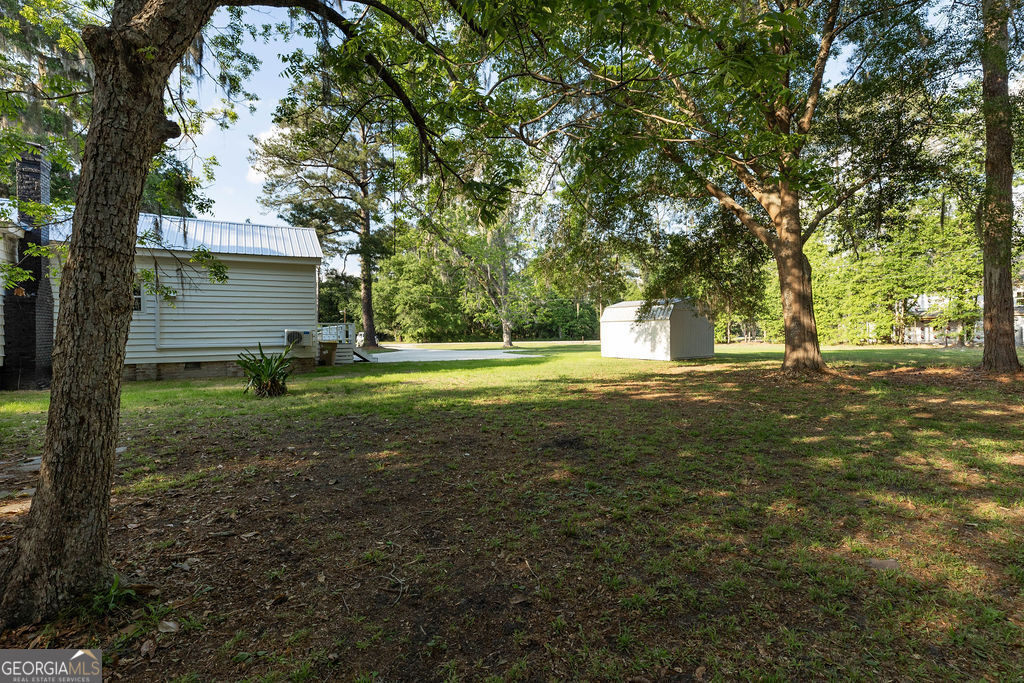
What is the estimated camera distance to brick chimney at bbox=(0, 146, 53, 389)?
8898mm

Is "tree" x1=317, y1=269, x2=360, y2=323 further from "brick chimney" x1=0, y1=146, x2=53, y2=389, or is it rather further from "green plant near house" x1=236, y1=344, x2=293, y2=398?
"green plant near house" x1=236, y1=344, x2=293, y2=398

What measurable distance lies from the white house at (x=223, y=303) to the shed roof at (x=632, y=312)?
11.1 metres

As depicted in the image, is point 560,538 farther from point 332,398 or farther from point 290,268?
point 290,268

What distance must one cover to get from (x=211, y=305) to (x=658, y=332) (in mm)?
14260

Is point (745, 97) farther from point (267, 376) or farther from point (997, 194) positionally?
point (267, 376)

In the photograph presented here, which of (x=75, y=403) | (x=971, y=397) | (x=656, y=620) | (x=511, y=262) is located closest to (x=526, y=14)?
(x=75, y=403)

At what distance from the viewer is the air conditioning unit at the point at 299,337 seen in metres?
11.8

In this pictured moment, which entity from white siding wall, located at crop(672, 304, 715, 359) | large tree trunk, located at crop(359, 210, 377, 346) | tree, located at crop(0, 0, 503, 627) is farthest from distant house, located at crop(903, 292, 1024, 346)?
tree, located at crop(0, 0, 503, 627)

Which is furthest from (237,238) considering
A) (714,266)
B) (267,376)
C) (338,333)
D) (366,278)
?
(714,266)

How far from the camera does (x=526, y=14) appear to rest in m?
2.75

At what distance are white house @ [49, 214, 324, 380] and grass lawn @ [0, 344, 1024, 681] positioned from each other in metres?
5.66

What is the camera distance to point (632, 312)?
685 inches

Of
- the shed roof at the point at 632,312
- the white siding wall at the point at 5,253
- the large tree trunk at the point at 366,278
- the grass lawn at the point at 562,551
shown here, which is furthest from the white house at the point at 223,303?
the shed roof at the point at 632,312

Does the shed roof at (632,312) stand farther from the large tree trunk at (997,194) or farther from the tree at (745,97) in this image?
the large tree trunk at (997,194)
